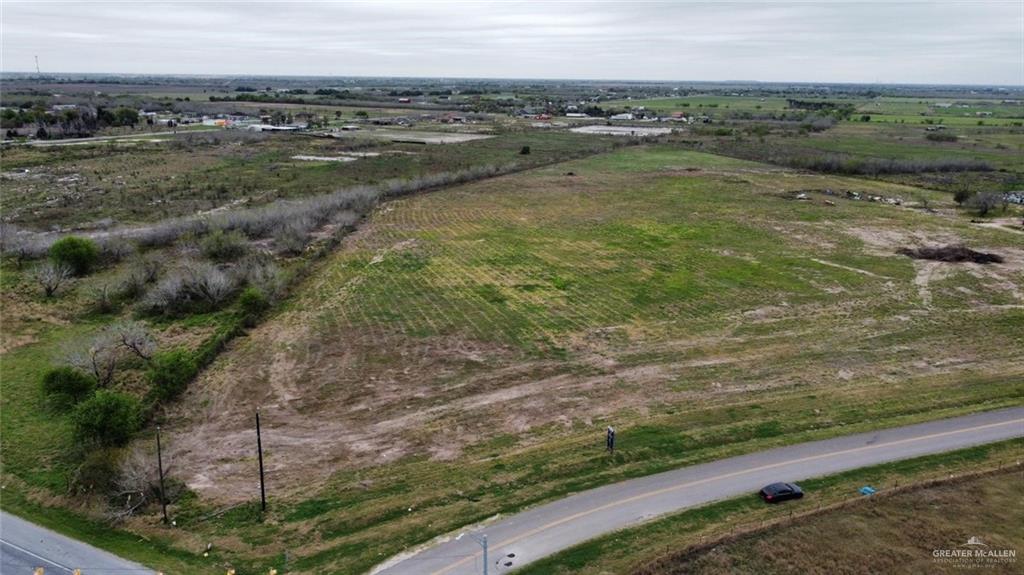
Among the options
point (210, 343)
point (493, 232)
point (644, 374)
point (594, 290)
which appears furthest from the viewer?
point (493, 232)

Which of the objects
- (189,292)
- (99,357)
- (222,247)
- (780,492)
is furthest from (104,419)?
(780,492)

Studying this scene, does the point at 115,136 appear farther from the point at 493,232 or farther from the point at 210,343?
the point at 210,343

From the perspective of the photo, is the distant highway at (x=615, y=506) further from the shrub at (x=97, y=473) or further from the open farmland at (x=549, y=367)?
the shrub at (x=97, y=473)

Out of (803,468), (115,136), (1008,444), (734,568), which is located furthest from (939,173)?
(115,136)

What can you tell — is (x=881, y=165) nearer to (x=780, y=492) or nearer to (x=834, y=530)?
(x=780, y=492)

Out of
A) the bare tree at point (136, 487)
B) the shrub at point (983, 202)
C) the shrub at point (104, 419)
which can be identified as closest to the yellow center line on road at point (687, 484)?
the bare tree at point (136, 487)
